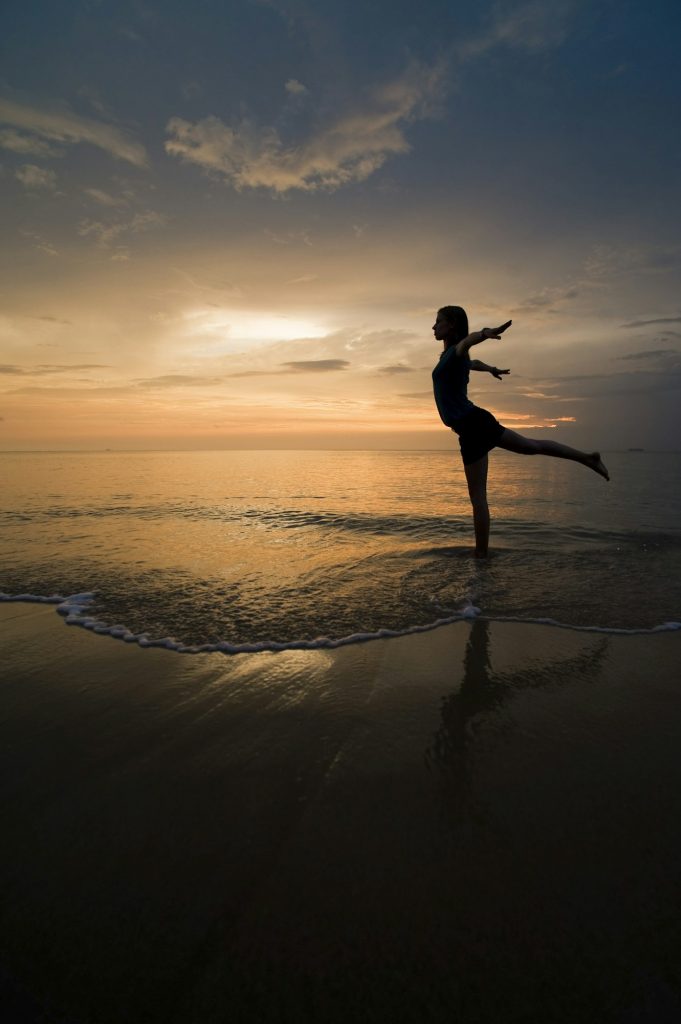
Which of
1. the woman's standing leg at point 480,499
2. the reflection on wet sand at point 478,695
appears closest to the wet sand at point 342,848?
the reflection on wet sand at point 478,695

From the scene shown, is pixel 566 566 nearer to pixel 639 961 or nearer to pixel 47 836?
pixel 639 961

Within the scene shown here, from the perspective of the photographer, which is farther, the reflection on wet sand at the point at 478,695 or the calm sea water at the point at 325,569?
the calm sea water at the point at 325,569

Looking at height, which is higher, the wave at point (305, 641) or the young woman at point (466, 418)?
the young woman at point (466, 418)

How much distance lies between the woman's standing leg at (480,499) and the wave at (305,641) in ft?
6.97

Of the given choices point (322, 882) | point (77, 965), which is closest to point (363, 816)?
point (322, 882)

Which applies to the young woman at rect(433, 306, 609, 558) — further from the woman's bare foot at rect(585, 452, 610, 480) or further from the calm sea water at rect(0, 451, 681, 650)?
the calm sea water at rect(0, 451, 681, 650)

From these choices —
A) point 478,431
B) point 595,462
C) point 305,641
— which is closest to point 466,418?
point 478,431

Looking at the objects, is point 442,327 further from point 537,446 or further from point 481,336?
point 537,446

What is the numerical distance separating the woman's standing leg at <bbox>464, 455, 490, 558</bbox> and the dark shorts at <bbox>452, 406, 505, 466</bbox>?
4.8 inches

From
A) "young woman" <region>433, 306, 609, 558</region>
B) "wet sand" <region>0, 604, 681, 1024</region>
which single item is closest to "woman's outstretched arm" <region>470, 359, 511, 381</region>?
"young woman" <region>433, 306, 609, 558</region>

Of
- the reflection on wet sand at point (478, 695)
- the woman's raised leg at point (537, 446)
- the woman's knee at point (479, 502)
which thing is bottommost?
the reflection on wet sand at point (478, 695)

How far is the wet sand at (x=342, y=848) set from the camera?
47.6 inches

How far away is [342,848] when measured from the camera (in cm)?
165

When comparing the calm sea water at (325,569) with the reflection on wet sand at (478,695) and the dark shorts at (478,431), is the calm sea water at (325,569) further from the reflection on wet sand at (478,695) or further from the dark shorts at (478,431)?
the dark shorts at (478,431)
